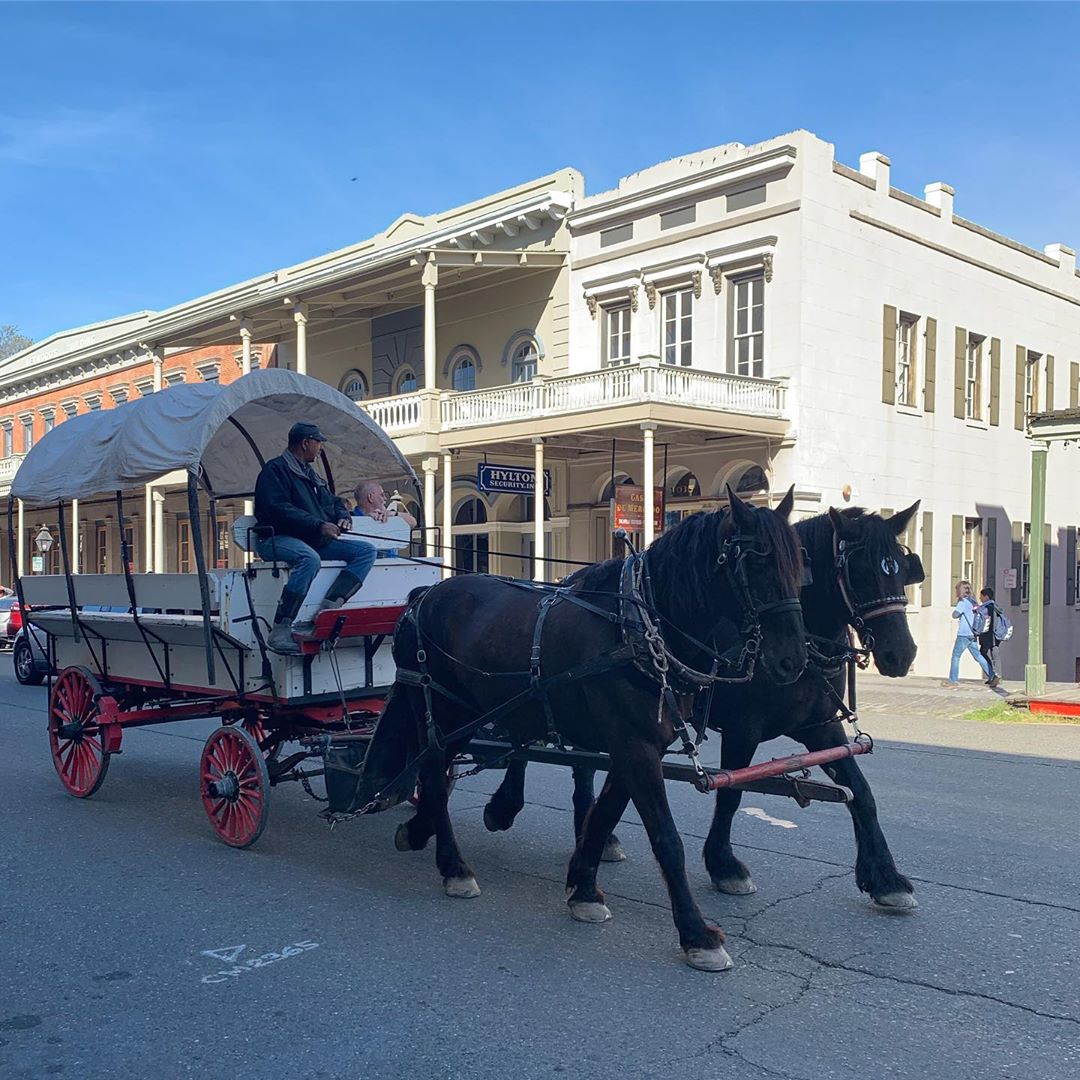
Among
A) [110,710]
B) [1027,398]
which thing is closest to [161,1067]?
[110,710]

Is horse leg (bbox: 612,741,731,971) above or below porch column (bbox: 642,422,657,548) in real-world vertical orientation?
below

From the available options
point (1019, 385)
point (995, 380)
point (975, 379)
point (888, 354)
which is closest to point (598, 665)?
point (888, 354)

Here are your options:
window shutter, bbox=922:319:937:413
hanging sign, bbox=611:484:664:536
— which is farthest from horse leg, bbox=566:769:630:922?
window shutter, bbox=922:319:937:413

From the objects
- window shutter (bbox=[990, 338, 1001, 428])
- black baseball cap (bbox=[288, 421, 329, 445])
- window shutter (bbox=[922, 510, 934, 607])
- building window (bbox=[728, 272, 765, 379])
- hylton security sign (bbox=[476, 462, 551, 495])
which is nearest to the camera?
black baseball cap (bbox=[288, 421, 329, 445])

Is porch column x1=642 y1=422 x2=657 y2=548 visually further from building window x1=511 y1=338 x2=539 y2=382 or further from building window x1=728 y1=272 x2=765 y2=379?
building window x1=511 y1=338 x2=539 y2=382

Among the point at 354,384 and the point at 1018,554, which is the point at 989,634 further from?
the point at 354,384

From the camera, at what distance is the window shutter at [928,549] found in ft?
73.8

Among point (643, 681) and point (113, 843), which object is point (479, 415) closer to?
point (113, 843)

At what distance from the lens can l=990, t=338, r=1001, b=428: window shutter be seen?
24578 mm

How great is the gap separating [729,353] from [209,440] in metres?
15.6

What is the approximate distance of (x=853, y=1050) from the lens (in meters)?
3.98

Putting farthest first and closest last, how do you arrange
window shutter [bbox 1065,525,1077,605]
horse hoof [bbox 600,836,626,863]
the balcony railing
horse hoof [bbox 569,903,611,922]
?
1. window shutter [bbox 1065,525,1077,605]
2. the balcony railing
3. horse hoof [bbox 600,836,626,863]
4. horse hoof [bbox 569,903,611,922]

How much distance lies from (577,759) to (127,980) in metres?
2.29

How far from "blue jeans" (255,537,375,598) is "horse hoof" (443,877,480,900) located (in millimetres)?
2002
